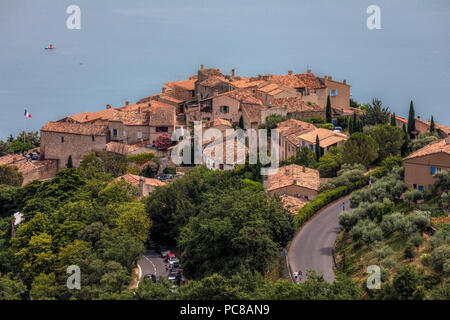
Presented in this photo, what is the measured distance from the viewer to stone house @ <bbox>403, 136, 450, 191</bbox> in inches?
1550

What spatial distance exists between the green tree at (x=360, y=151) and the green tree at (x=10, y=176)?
27.6 metres

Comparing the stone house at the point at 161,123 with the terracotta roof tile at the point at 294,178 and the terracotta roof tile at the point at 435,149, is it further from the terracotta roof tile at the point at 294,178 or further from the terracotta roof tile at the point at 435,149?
the terracotta roof tile at the point at 435,149

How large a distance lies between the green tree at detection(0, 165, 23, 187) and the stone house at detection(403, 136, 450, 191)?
34.5 m

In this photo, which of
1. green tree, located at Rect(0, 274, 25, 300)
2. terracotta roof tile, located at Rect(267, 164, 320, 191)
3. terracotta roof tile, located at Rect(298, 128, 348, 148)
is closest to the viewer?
green tree, located at Rect(0, 274, 25, 300)

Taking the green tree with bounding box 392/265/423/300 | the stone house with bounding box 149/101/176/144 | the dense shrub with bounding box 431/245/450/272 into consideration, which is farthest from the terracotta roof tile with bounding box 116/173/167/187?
the green tree with bounding box 392/265/423/300

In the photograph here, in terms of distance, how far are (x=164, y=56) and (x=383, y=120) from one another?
424 feet

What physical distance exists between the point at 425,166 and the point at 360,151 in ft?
35.2

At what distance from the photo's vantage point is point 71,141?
216ft

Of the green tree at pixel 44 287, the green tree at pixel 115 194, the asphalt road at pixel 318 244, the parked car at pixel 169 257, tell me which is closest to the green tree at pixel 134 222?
the parked car at pixel 169 257

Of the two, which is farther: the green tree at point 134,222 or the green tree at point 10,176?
the green tree at point 10,176

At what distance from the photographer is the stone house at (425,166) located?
3938cm

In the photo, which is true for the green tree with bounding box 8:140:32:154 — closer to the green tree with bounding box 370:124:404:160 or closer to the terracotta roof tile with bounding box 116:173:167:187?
the terracotta roof tile with bounding box 116:173:167:187

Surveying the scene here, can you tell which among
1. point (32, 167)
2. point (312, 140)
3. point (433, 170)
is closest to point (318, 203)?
point (433, 170)
